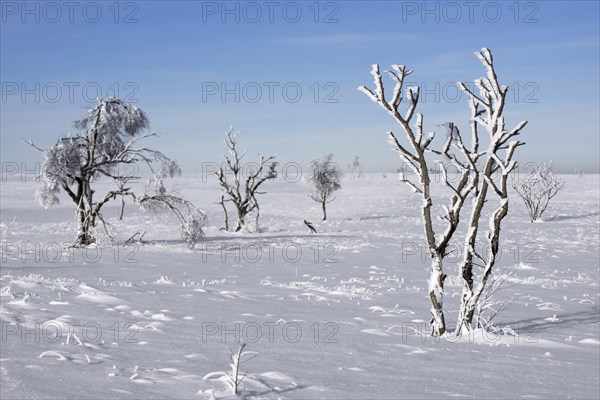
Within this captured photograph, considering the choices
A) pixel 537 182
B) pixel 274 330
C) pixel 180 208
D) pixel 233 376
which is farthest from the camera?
pixel 537 182

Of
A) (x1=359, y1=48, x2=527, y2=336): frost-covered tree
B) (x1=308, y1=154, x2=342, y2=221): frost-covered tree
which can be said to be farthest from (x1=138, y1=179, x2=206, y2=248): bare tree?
(x1=308, y1=154, x2=342, y2=221): frost-covered tree

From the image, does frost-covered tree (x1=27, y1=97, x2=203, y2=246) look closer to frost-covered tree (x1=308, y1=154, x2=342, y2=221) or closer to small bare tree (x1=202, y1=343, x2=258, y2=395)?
small bare tree (x1=202, y1=343, x2=258, y2=395)

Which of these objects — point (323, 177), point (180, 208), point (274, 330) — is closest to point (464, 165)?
point (274, 330)

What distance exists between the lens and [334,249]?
21125 millimetres

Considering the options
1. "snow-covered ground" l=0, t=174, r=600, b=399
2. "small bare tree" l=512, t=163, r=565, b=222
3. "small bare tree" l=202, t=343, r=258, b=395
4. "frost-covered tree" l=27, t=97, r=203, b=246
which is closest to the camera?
"small bare tree" l=202, t=343, r=258, b=395

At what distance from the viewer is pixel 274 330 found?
7098mm

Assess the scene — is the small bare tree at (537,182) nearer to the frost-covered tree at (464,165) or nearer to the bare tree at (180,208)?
the bare tree at (180,208)

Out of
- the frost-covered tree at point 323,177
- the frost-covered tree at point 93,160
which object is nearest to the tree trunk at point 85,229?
the frost-covered tree at point 93,160

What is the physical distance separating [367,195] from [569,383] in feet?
229

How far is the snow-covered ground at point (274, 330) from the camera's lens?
470 centimetres

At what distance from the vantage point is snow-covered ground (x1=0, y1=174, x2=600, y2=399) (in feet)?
15.4

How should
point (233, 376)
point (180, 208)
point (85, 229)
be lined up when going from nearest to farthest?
point (233, 376)
point (85, 229)
point (180, 208)

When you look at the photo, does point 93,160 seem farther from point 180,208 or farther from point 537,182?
point 537,182

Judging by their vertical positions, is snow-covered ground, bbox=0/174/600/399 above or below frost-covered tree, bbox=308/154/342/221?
below
